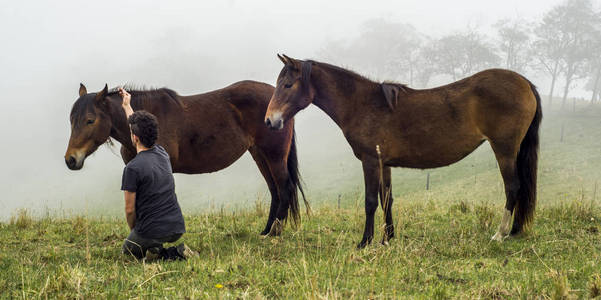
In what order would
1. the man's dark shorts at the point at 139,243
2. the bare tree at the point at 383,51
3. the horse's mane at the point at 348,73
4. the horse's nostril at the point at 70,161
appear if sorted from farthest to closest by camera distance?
the bare tree at the point at 383,51 < the horse's mane at the point at 348,73 < the horse's nostril at the point at 70,161 < the man's dark shorts at the point at 139,243

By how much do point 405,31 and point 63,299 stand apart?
70.3 meters

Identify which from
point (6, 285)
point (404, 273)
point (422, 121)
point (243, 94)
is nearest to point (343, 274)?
point (404, 273)

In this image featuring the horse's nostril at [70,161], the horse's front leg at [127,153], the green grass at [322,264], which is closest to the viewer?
the green grass at [322,264]

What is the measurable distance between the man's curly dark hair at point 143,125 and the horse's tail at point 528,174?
5.20 m

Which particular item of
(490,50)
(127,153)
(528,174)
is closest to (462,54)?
(490,50)

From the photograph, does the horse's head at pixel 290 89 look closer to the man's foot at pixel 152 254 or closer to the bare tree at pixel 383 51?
the man's foot at pixel 152 254

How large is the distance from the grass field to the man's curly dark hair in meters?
1.39

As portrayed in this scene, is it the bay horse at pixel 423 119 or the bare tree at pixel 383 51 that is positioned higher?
the bare tree at pixel 383 51

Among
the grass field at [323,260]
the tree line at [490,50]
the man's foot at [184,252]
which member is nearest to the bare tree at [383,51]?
the tree line at [490,50]

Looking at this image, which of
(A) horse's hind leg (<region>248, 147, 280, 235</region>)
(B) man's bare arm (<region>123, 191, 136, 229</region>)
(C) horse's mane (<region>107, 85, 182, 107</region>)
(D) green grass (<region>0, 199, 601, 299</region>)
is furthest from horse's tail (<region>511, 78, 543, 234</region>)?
(C) horse's mane (<region>107, 85, 182, 107</region>)

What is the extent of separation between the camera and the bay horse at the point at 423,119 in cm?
582

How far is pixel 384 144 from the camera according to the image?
5848 mm

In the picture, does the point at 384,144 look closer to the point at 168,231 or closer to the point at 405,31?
the point at 168,231

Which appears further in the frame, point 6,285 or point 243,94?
point 243,94
